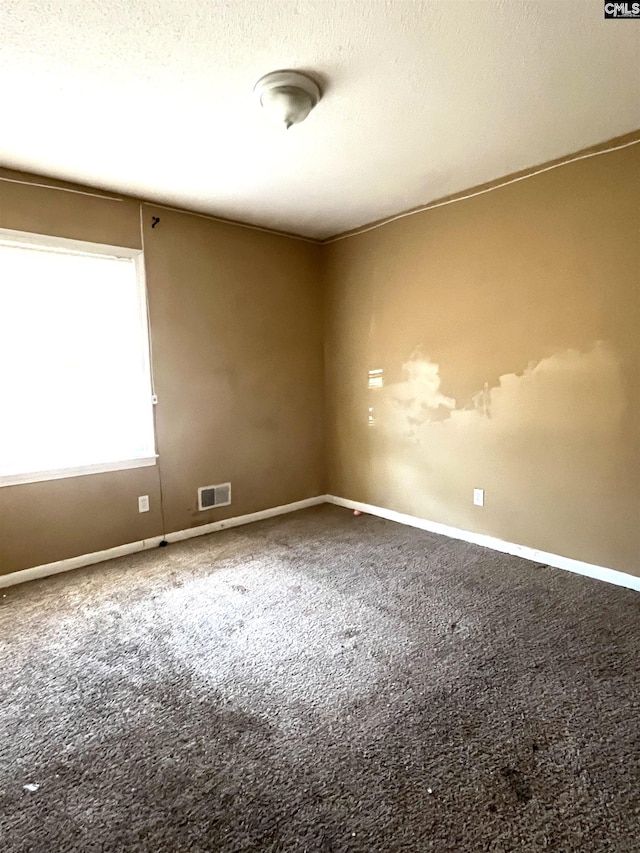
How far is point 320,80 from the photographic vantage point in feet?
6.73

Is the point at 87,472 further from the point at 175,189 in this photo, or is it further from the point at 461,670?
the point at 461,670

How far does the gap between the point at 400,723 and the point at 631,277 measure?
8.34 feet

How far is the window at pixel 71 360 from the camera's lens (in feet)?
9.80

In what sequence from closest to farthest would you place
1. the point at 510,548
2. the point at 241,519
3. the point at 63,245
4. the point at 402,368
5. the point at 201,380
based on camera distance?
the point at 63,245 < the point at 510,548 < the point at 201,380 < the point at 402,368 < the point at 241,519

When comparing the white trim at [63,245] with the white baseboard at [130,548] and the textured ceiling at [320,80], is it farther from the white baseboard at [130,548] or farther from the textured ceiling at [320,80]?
the white baseboard at [130,548]

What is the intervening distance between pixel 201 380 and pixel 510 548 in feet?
8.51

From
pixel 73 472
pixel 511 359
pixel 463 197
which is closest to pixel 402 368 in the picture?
pixel 511 359

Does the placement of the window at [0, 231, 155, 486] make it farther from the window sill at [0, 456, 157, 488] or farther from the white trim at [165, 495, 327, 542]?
the white trim at [165, 495, 327, 542]

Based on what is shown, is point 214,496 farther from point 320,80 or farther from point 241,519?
point 320,80

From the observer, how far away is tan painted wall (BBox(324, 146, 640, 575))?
2756 mm

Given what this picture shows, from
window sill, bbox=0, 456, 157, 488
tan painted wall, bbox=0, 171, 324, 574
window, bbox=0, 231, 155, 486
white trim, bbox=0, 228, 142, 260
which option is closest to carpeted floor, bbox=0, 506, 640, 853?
tan painted wall, bbox=0, 171, 324, 574

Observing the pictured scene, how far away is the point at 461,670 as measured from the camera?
2.05 meters

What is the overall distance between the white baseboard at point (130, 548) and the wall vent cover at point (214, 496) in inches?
6.0

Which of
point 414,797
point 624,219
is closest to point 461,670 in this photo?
point 414,797
